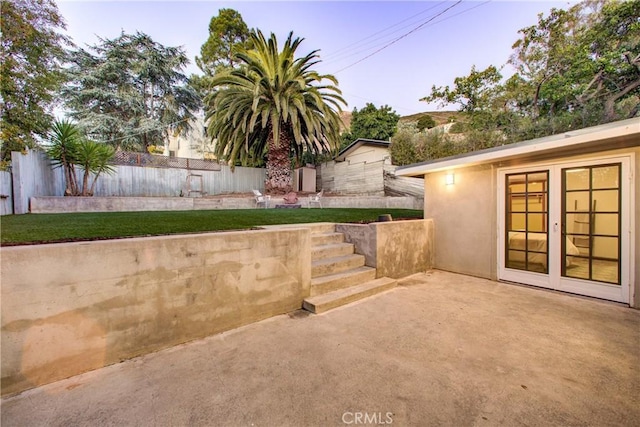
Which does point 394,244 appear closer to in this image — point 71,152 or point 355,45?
point 71,152

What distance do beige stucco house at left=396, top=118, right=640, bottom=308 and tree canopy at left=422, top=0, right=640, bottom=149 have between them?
7191 millimetres

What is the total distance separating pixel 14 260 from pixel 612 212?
6.48 metres

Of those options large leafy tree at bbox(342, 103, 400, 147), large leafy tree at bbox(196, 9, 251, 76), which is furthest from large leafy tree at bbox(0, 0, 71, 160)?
large leafy tree at bbox(342, 103, 400, 147)

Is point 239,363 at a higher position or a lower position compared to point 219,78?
lower

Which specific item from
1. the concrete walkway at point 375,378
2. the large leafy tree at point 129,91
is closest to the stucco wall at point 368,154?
the concrete walkway at point 375,378

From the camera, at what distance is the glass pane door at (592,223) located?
348 cm

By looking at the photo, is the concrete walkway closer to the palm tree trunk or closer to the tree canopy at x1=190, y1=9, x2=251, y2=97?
the palm tree trunk

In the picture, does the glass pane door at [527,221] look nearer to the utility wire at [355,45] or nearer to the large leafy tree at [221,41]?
the utility wire at [355,45]

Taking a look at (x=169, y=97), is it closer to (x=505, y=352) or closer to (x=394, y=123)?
(x=394, y=123)

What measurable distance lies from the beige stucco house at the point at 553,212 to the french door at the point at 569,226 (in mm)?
11

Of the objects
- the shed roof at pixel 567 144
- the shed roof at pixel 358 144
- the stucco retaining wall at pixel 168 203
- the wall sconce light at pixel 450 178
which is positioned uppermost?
the shed roof at pixel 358 144

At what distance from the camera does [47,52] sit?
8.92 meters

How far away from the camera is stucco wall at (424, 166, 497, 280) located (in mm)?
4574

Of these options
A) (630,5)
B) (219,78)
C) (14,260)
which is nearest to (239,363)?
(14,260)
